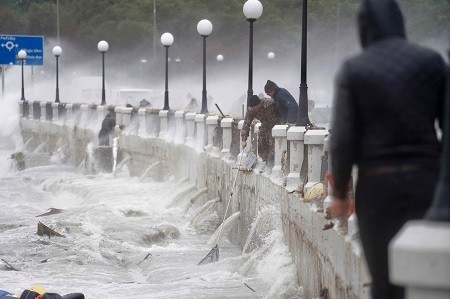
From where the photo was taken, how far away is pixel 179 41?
90.7m

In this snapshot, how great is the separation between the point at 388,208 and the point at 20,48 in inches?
2347

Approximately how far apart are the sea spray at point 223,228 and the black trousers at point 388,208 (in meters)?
14.7

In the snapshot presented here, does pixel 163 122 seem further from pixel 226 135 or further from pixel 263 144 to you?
pixel 263 144

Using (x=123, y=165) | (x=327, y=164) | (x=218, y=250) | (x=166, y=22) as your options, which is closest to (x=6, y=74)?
(x=166, y=22)

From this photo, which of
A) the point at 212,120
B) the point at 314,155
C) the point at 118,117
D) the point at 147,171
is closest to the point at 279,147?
the point at 314,155

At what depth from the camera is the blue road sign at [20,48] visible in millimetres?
63562

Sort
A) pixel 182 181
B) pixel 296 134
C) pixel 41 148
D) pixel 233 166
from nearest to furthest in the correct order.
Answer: pixel 296 134 → pixel 233 166 → pixel 182 181 → pixel 41 148

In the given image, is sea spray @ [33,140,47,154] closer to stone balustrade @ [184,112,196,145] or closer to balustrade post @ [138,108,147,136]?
balustrade post @ [138,108,147,136]

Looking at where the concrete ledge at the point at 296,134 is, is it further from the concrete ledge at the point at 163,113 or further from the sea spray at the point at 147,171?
the concrete ledge at the point at 163,113

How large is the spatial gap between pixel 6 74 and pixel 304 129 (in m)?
71.6

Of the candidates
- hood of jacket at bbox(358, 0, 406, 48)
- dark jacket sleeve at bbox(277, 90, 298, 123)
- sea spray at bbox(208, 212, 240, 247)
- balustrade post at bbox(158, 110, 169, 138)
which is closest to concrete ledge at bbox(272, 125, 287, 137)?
dark jacket sleeve at bbox(277, 90, 298, 123)

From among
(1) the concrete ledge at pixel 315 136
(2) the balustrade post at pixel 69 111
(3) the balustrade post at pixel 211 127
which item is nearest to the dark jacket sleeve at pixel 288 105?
(1) the concrete ledge at pixel 315 136

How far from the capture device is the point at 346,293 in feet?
32.8

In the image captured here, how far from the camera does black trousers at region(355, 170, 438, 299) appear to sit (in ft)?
19.4
